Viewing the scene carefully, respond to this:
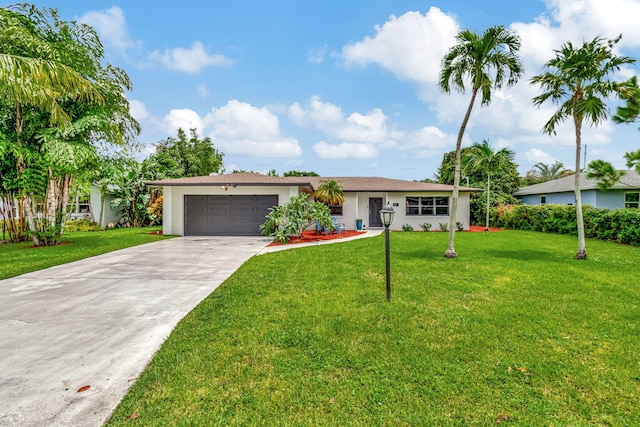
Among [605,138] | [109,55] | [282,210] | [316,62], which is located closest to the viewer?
[109,55]

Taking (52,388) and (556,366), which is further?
(556,366)

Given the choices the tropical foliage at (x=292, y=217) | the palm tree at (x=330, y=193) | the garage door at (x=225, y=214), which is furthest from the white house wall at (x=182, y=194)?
the palm tree at (x=330, y=193)

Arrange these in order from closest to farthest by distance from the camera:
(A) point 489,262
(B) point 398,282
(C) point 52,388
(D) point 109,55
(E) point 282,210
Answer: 1. (C) point 52,388
2. (B) point 398,282
3. (A) point 489,262
4. (D) point 109,55
5. (E) point 282,210

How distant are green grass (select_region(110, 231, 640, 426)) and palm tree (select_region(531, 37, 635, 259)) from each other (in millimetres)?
4699

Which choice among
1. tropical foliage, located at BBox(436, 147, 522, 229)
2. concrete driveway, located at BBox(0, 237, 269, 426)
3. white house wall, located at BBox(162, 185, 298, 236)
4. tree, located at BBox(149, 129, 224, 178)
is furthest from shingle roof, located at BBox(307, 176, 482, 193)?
tree, located at BBox(149, 129, 224, 178)

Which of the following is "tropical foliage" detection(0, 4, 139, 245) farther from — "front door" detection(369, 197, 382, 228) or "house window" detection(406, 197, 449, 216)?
"house window" detection(406, 197, 449, 216)

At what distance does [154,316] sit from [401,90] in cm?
1697

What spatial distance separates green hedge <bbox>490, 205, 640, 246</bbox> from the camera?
12.1m

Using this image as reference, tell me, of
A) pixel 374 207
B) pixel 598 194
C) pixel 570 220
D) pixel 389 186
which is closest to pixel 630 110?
pixel 570 220

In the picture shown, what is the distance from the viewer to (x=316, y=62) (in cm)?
1642

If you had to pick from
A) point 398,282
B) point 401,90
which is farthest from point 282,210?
point 401,90

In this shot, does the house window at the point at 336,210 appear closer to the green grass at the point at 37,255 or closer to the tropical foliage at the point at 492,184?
the tropical foliage at the point at 492,184

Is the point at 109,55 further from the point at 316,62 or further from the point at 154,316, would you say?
the point at 154,316

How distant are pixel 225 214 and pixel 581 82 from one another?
14.3 meters
